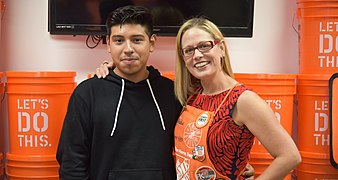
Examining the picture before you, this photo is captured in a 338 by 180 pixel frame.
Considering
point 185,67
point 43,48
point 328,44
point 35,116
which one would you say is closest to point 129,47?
point 185,67

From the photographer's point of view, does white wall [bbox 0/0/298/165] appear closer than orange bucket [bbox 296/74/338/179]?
No

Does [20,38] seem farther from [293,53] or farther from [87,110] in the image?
[293,53]

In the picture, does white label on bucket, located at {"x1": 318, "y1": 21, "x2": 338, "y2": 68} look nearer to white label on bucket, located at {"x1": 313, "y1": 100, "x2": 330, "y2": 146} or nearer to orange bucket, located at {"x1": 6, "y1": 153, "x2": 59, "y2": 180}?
white label on bucket, located at {"x1": 313, "y1": 100, "x2": 330, "y2": 146}

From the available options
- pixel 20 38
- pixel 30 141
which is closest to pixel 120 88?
pixel 30 141

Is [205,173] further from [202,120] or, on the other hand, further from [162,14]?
[162,14]

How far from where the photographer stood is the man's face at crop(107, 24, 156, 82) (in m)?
1.88

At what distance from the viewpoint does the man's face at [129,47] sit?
1881 mm

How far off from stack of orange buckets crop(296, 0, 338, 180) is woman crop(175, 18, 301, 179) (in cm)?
91

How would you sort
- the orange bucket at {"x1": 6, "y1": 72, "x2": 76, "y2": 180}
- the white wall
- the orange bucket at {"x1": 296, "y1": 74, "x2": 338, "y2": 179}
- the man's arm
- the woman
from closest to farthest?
the woman → the man's arm → the orange bucket at {"x1": 6, "y1": 72, "x2": 76, "y2": 180} → the orange bucket at {"x1": 296, "y1": 74, "x2": 338, "y2": 179} → the white wall

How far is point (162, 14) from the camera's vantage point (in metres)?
2.73

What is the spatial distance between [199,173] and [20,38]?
5.44 ft

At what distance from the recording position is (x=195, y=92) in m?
2.02

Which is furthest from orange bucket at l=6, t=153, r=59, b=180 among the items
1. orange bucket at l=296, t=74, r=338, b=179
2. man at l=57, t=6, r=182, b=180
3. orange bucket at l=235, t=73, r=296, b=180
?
orange bucket at l=296, t=74, r=338, b=179

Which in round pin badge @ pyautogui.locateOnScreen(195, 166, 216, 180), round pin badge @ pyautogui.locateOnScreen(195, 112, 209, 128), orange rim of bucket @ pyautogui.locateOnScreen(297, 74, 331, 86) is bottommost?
round pin badge @ pyautogui.locateOnScreen(195, 166, 216, 180)
